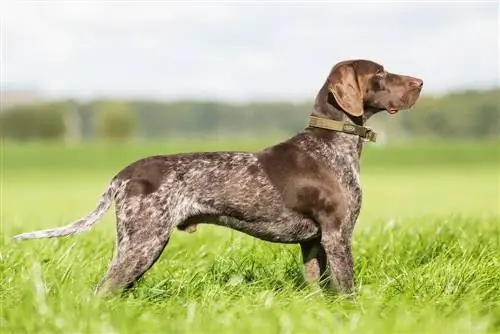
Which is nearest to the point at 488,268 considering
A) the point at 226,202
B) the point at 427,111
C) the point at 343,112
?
the point at 343,112

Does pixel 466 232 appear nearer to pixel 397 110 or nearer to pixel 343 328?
pixel 397 110

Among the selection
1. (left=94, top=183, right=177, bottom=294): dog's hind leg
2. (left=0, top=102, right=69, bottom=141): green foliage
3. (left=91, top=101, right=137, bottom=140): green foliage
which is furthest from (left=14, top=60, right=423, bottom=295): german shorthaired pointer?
(left=91, top=101, right=137, bottom=140): green foliage

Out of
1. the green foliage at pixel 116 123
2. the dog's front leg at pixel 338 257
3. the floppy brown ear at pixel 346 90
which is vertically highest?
the floppy brown ear at pixel 346 90

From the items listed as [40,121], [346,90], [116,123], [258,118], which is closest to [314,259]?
[346,90]

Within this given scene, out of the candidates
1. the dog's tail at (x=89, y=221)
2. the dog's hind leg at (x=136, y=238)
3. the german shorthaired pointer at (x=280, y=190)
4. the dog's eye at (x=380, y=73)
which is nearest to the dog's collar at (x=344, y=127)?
the german shorthaired pointer at (x=280, y=190)

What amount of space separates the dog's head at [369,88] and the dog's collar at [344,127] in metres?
0.16

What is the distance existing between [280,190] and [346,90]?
1.00 m

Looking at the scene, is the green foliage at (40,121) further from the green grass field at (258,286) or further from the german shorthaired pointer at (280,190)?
the german shorthaired pointer at (280,190)

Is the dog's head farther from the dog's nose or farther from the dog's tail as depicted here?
the dog's tail

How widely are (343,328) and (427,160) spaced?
132 feet

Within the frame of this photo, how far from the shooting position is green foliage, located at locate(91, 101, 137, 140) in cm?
11030

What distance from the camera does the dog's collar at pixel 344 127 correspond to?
21.6ft

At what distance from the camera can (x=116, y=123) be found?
367 ft

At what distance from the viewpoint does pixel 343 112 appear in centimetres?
658
